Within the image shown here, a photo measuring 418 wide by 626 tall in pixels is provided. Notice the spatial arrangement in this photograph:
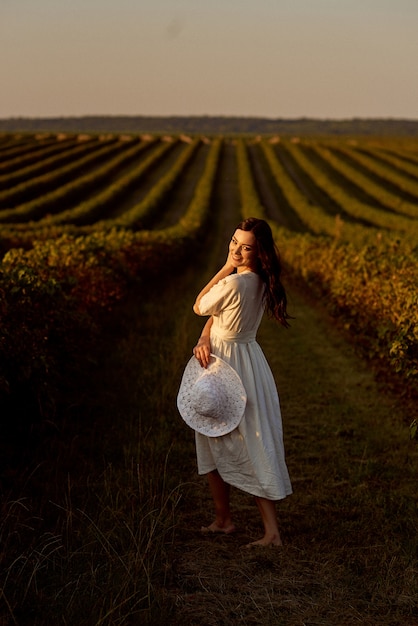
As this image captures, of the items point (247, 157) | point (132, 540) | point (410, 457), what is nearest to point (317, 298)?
point (410, 457)

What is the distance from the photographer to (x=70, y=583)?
4.00 metres

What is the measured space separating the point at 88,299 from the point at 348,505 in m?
5.76

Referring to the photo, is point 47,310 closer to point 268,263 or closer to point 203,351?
point 203,351

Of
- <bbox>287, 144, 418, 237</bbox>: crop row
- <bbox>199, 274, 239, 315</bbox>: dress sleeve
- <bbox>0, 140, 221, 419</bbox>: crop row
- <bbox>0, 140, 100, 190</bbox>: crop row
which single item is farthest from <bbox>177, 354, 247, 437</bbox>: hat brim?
<bbox>0, 140, 100, 190</bbox>: crop row

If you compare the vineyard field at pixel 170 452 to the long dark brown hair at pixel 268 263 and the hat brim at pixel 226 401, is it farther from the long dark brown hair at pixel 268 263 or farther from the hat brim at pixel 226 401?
the long dark brown hair at pixel 268 263

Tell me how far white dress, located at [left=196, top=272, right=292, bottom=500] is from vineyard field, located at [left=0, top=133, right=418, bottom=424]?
2131 mm

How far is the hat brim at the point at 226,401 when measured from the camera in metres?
5.17

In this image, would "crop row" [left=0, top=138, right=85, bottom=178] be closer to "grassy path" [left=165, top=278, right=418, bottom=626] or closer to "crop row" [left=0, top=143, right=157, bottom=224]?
"crop row" [left=0, top=143, right=157, bottom=224]

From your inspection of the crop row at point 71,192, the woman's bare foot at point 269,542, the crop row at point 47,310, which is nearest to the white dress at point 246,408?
the woman's bare foot at point 269,542

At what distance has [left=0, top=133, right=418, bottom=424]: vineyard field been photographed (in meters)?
8.79

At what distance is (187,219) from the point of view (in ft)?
132

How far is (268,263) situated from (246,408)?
95 cm

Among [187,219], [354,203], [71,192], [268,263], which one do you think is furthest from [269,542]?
[354,203]

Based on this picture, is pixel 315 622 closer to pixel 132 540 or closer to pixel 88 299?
pixel 132 540
